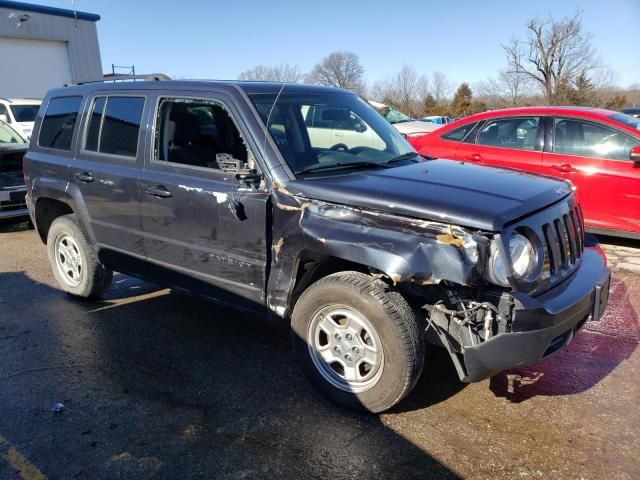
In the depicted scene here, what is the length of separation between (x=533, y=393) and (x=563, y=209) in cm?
120

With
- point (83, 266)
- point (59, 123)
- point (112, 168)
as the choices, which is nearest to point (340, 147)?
point (112, 168)

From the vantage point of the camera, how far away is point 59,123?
5098mm

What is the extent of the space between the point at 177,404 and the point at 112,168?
2050mm

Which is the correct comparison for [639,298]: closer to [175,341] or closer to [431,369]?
[431,369]

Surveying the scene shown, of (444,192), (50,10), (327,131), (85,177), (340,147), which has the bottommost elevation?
(85,177)

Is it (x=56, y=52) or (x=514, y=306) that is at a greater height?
(x=56, y=52)

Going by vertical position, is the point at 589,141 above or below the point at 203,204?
above

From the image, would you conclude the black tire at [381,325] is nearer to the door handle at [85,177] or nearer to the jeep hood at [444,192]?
the jeep hood at [444,192]

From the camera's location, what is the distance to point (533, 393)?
3531 mm

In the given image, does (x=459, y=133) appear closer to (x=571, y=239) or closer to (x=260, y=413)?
(x=571, y=239)

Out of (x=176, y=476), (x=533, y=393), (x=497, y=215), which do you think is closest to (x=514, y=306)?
(x=497, y=215)

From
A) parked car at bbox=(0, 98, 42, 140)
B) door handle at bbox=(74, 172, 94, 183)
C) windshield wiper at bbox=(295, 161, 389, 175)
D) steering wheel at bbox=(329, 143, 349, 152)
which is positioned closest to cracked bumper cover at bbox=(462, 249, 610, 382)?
windshield wiper at bbox=(295, 161, 389, 175)

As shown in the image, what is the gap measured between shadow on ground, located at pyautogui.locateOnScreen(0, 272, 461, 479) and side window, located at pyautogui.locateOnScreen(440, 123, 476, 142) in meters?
4.13

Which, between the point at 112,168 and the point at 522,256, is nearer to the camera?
the point at 522,256
